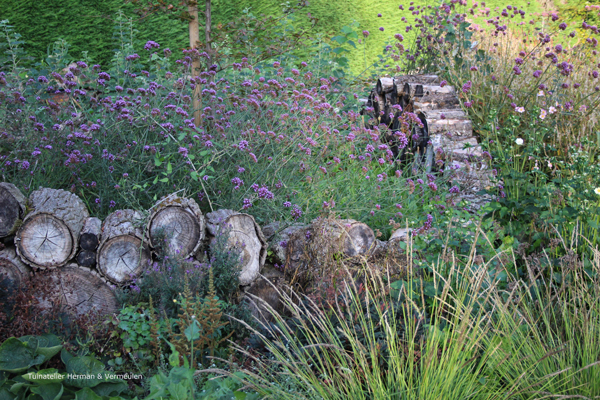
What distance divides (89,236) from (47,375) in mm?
939

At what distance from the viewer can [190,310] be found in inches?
87.0

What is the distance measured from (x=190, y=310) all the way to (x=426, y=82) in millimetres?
4512

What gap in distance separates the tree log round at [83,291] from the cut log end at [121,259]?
2.6 inches

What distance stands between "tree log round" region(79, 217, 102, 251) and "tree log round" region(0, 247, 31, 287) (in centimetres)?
31

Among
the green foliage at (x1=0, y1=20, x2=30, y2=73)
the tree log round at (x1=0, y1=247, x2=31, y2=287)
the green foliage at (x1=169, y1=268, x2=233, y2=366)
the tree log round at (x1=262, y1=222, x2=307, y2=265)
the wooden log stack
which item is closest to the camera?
the green foliage at (x1=169, y1=268, x2=233, y2=366)

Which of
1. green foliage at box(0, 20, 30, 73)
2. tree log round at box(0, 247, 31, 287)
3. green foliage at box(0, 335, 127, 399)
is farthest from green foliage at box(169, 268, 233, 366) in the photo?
green foliage at box(0, 20, 30, 73)

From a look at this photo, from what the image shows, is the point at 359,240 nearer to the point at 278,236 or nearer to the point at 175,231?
the point at 278,236

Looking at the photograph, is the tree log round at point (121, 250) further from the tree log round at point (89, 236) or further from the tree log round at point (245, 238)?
the tree log round at point (245, 238)

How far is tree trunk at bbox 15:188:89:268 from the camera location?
2707 millimetres

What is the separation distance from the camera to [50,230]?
2738mm

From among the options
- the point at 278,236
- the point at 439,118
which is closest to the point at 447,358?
the point at 278,236

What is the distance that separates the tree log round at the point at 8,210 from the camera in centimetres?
270

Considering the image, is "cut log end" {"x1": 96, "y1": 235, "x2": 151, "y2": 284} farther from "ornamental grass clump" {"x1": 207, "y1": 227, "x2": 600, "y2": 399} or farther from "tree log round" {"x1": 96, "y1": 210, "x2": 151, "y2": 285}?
"ornamental grass clump" {"x1": 207, "y1": 227, "x2": 600, "y2": 399}

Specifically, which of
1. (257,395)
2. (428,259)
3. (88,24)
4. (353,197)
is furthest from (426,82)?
(88,24)
